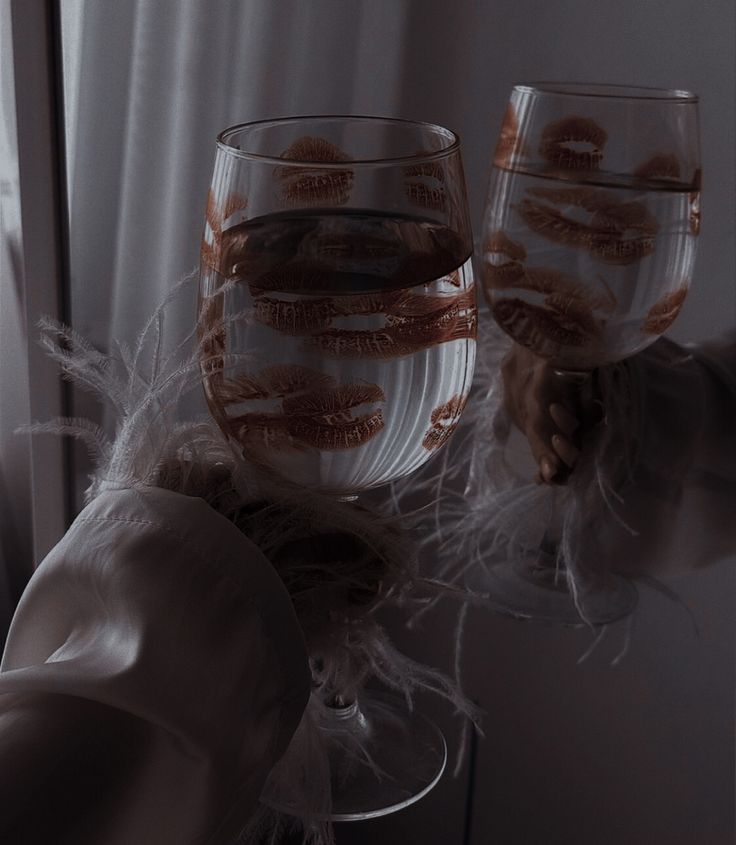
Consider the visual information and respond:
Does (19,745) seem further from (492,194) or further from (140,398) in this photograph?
(492,194)

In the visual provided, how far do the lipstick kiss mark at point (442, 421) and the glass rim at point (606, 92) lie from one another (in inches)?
7.2

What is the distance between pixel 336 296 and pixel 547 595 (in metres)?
0.29

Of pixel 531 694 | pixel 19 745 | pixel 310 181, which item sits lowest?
pixel 531 694

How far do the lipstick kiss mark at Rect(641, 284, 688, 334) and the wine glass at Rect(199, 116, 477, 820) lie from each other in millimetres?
147

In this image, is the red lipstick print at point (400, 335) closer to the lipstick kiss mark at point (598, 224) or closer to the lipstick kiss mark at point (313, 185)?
the lipstick kiss mark at point (313, 185)

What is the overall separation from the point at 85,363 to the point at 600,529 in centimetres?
33

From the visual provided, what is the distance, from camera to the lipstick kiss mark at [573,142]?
0.43 meters

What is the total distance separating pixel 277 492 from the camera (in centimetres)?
31

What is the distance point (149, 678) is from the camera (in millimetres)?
252

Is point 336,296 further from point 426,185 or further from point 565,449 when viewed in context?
point 565,449

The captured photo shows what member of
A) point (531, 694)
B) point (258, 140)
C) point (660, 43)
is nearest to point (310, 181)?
point (258, 140)

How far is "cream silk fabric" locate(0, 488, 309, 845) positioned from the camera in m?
0.23

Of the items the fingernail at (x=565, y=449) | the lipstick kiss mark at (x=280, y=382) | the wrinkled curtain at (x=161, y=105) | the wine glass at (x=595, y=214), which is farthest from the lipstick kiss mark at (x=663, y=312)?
the wrinkled curtain at (x=161, y=105)

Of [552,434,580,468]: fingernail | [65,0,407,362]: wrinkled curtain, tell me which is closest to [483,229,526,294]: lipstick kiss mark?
[552,434,580,468]: fingernail
